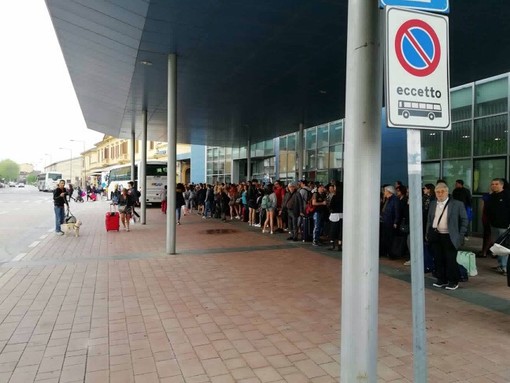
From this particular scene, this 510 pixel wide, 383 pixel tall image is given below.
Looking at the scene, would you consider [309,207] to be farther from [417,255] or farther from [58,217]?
[417,255]

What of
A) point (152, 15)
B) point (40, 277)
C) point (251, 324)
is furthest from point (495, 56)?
point (40, 277)

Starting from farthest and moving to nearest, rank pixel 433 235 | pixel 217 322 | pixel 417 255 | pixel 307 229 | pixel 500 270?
pixel 307 229 < pixel 500 270 < pixel 433 235 < pixel 217 322 < pixel 417 255

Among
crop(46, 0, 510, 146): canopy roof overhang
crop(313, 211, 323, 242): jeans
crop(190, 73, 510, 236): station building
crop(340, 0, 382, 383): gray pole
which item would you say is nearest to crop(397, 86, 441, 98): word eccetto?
crop(340, 0, 382, 383): gray pole

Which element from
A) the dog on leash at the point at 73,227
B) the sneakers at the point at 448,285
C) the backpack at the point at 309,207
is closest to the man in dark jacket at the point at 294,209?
the backpack at the point at 309,207

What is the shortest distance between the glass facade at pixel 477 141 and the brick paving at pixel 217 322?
5.16m

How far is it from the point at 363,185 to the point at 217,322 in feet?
10.4

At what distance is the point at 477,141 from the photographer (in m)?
14.1

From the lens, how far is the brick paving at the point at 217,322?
156 inches

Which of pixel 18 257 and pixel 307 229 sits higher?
pixel 307 229

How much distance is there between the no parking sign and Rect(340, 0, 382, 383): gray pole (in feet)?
1.04

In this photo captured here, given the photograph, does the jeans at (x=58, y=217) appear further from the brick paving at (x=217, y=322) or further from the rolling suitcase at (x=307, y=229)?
the rolling suitcase at (x=307, y=229)

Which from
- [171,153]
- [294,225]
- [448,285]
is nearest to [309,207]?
[294,225]

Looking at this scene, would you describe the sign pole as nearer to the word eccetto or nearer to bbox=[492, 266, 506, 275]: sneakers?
the word eccetto

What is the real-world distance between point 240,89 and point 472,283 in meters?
9.03
